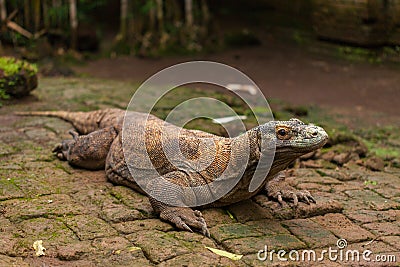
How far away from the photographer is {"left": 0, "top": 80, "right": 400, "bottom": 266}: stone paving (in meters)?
4.43

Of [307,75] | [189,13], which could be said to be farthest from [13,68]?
[189,13]

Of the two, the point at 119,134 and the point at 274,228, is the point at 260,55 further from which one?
the point at 274,228

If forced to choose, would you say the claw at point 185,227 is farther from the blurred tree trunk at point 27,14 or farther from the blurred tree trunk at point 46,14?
the blurred tree trunk at point 27,14

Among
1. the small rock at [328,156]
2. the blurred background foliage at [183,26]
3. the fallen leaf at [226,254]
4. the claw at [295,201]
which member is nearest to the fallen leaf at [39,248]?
the fallen leaf at [226,254]

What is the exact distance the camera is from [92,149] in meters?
6.16

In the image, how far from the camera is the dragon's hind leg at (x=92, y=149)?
615 cm

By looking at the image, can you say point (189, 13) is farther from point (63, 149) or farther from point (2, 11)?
point (63, 149)

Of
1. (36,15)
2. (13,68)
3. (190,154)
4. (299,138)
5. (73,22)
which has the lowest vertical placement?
(190,154)

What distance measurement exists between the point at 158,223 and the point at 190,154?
702 millimetres

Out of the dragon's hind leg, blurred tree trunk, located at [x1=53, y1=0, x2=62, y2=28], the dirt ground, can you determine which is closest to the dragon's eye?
the dragon's hind leg

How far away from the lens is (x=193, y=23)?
15695mm

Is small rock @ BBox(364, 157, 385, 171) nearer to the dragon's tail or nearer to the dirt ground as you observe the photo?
the dirt ground

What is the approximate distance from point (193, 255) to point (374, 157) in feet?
11.4

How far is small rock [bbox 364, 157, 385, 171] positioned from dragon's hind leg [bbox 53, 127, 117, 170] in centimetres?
286
